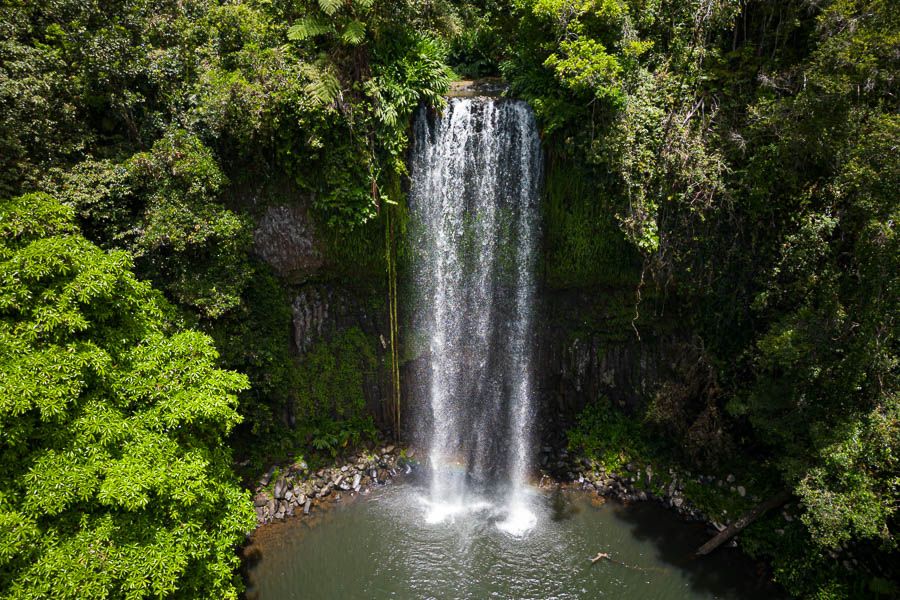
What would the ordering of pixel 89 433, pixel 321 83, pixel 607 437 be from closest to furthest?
pixel 89 433
pixel 321 83
pixel 607 437

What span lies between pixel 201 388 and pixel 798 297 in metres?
12.2

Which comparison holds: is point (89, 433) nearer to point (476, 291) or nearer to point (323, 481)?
point (323, 481)

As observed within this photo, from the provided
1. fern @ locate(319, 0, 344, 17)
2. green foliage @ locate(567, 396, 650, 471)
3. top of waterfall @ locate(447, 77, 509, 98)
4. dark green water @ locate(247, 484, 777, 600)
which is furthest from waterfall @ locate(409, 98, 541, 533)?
fern @ locate(319, 0, 344, 17)

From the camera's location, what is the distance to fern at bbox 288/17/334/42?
10.3 metres

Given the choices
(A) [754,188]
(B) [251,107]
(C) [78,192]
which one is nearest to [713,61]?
(A) [754,188]

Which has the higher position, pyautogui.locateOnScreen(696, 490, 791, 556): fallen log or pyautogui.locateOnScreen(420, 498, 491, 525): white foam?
pyautogui.locateOnScreen(696, 490, 791, 556): fallen log

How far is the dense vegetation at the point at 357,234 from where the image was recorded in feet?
24.0

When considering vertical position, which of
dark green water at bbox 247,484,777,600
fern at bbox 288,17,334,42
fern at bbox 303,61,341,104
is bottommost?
dark green water at bbox 247,484,777,600

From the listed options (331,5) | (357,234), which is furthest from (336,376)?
(331,5)

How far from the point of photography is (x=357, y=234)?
12.8m

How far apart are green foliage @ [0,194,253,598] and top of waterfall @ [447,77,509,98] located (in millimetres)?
8999

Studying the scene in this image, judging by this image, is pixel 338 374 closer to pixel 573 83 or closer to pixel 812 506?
pixel 573 83

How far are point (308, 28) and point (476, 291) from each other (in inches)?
291

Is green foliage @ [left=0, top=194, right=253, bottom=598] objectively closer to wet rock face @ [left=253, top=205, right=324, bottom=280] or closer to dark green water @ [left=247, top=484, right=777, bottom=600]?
dark green water @ [left=247, top=484, right=777, bottom=600]
